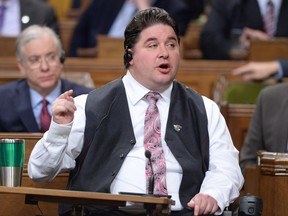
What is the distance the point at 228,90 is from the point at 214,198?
2.52 metres

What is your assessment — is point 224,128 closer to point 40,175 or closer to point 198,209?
point 198,209

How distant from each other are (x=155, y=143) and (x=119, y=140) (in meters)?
0.16

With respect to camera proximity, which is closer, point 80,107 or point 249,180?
point 80,107

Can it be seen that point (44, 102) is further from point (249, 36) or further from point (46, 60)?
point (249, 36)

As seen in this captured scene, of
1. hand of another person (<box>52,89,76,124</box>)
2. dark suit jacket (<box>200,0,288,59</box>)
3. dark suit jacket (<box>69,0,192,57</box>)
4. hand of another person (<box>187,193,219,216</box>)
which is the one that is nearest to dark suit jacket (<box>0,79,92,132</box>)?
hand of another person (<box>52,89,76,124</box>)

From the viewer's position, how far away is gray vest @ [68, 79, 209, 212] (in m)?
4.38

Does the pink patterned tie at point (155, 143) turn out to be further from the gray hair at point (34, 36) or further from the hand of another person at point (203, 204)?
the gray hair at point (34, 36)

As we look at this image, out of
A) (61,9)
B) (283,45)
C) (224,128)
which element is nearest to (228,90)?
(283,45)

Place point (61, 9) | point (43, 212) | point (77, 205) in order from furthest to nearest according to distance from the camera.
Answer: point (61, 9)
point (43, 212)
point (77, 205)

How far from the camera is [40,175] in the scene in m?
4.32

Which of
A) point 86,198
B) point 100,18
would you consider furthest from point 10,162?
point 100,18

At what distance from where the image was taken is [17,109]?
5.93m

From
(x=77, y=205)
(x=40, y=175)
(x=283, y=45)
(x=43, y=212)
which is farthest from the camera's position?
(x=283, y=45)

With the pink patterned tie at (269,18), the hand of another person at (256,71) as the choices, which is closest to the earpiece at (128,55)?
the hand of another person at (256,71)
